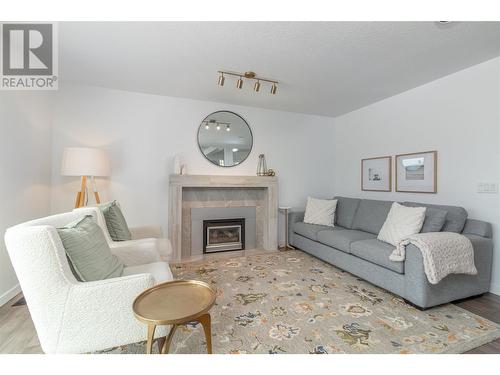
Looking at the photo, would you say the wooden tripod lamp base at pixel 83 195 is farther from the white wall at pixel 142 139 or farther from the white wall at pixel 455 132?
the white wall at pixel 455 132

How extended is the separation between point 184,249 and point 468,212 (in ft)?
11.6

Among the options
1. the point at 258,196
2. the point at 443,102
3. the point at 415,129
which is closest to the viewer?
the point at 443,102

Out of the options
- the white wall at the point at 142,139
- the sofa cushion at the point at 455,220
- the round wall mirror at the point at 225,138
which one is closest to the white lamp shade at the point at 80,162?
the white wall at the point at 142,139

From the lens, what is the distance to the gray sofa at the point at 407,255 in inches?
79.6

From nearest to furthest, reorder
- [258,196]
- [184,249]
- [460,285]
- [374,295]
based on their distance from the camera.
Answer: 1. [460,285]
2. [374,295]
3. [184,249]
4. [258,196]

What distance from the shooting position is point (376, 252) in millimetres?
2373

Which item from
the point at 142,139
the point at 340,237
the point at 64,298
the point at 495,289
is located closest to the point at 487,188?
the point at 495,289

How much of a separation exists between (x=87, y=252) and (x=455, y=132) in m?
3.64

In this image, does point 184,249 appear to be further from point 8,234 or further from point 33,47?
point 33,47

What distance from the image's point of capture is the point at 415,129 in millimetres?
3086

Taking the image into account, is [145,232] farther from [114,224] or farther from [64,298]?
[64,298]

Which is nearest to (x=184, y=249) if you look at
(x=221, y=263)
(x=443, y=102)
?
(x=221, y=263)

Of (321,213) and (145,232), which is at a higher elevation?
(321,213)

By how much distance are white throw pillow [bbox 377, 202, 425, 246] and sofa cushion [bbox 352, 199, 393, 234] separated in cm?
37
